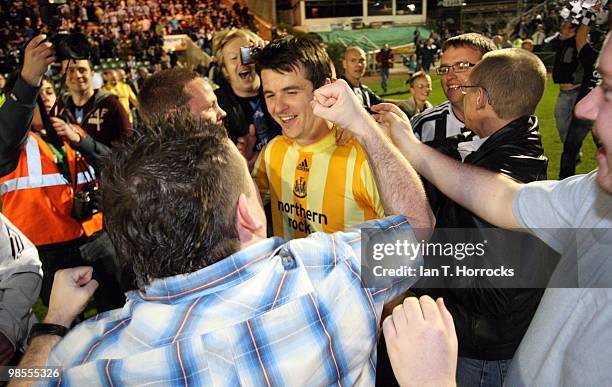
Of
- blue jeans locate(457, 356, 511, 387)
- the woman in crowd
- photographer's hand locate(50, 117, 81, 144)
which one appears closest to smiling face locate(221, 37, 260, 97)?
photographer's hand locate(50, 117, 81, 144)

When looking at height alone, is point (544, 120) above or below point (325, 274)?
below

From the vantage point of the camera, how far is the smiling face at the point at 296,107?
7.47 ft

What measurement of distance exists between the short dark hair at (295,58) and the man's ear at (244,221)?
1.30 metres

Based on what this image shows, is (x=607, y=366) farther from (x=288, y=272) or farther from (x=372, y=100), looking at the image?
(x=372, y=100)

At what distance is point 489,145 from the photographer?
1.86 meters

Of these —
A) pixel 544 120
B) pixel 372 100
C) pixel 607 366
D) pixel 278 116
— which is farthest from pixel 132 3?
pixel 607 366

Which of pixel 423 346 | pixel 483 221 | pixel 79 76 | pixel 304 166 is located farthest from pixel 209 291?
pixel 79 76

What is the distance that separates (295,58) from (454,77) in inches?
58.0

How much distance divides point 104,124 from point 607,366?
4.07 meters

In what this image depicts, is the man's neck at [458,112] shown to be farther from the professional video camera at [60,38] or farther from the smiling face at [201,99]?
the professional video camera at [60,38]

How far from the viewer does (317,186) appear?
2.20 m

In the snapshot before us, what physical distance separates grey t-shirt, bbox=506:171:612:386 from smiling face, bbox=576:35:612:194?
0.43 feet

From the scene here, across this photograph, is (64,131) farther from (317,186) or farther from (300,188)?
(317,186)

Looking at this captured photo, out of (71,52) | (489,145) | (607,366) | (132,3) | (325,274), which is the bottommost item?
(607,366)
